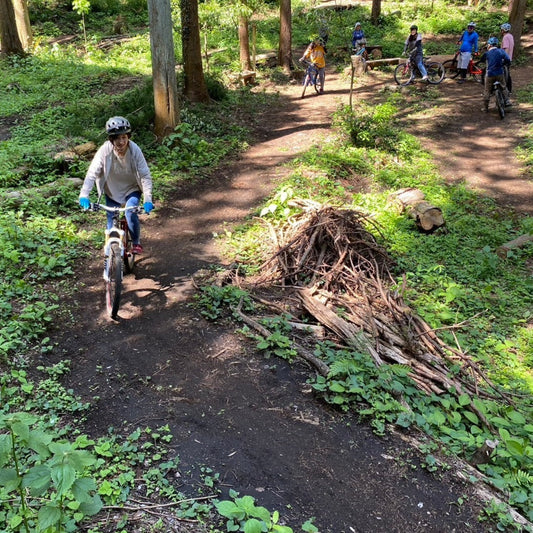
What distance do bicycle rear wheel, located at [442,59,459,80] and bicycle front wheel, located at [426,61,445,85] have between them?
75 cm

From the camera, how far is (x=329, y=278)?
6.72 metres

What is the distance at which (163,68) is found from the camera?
430 inches

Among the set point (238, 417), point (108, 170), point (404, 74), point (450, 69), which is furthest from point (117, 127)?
point (450, 69)

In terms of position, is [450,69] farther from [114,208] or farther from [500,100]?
[114,208]

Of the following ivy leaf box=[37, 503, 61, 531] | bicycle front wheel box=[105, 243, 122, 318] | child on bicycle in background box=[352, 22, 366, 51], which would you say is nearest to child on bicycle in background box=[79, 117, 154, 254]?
bicycle front wheel box=[105, 243, 122, 318]

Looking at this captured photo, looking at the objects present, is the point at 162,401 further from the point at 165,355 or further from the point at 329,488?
the point at 329,488

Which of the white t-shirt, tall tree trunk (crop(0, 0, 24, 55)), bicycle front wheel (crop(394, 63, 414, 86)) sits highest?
tall tree trunk (crop(0, 0, 24, 55))

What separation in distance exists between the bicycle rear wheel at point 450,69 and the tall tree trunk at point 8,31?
1663 centimetres

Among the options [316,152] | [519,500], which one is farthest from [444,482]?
[316,152]

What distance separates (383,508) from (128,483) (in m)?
1.91

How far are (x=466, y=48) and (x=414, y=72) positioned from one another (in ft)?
6.51

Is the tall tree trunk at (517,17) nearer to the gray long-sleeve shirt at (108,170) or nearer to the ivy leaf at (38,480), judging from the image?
the gray long-sleeve shirt at (108,170)

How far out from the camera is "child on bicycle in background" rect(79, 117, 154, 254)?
5.70 meters

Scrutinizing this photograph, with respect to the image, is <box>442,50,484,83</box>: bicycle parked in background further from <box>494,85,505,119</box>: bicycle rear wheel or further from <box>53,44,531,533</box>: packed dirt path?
<box>53,44,531,533</box>: packed dirt path
